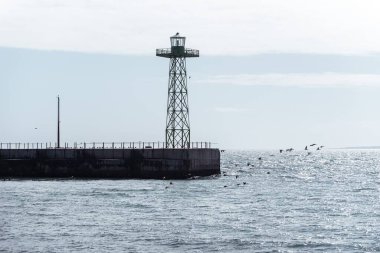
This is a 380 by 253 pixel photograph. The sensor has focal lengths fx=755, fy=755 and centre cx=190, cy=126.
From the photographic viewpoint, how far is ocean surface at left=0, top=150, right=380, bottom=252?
44906 millimetres

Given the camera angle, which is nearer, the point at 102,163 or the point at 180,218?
the point at 180,218

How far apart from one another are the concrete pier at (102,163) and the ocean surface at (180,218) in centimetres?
453

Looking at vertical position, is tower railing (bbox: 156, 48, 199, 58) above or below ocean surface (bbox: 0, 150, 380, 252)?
above

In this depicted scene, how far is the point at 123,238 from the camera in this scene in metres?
46.8

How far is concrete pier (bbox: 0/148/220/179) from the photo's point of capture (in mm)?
92500

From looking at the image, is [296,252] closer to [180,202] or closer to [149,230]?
[149,230]

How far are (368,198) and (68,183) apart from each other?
33398 mm

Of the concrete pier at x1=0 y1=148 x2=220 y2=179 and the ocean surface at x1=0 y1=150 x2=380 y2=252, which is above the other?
the concrete pier at x1=0 y1=148 x2=220 y2=179

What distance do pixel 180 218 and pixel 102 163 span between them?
38.7 meters

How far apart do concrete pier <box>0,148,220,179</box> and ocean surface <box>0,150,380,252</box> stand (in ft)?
14.9

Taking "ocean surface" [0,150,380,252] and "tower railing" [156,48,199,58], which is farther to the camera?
"tower railing" [156,48,199,58]

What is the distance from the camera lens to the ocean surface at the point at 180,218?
4491cm

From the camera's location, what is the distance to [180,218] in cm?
5666

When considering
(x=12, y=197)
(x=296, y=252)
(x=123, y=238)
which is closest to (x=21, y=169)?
(x=12, y=197)
